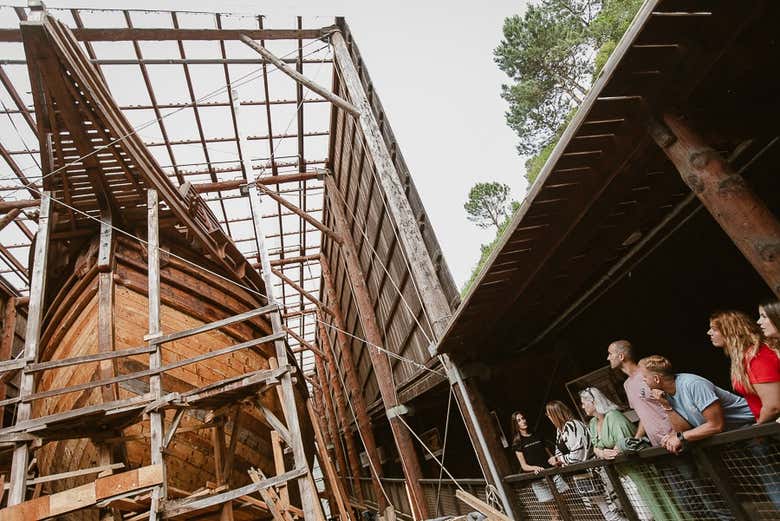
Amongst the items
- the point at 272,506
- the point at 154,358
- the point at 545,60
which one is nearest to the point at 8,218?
the point at 154,358

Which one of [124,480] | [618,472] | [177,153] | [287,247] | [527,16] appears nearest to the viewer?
[618,472]

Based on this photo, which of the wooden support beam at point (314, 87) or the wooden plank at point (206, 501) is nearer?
the wooden plank at point (206, 501)

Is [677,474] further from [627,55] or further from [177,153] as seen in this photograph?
[177,153]

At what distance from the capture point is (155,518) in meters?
3.50

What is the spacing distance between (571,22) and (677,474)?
3033cm

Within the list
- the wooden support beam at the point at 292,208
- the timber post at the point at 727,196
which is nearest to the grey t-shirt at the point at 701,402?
→ the timber post at the point at 727,196

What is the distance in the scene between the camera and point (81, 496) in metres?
3.34

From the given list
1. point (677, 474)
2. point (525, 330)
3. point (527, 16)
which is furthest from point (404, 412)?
point (527, 16)

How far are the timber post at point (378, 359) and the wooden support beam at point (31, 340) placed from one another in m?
4.22

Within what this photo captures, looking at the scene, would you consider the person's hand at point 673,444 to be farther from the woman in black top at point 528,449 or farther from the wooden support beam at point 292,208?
the wooden support beam at point 292,208

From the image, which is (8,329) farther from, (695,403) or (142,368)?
(695,403)

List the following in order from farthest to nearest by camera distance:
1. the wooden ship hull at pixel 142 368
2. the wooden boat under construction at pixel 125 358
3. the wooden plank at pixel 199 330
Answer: the wooden ship hull at pixel 142 368 < the wooden plank at pixel 199 330 < the wooden boat under construction at pixel 125 358

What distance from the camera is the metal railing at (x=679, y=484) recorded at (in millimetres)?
1979

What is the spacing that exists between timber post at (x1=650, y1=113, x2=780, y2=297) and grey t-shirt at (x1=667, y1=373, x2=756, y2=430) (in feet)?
2.78
